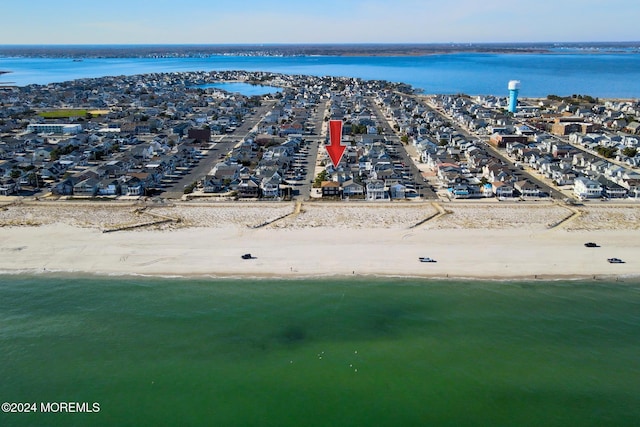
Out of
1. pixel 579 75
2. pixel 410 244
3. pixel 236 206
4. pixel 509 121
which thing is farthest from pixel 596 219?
pixel 579 75

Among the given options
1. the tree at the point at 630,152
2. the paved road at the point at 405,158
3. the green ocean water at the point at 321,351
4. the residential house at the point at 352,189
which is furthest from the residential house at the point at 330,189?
the tree at the point at 630,152

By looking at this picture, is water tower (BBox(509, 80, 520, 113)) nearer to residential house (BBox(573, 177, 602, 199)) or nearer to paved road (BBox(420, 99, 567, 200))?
paved road (BBox(420, 99, 567, 200))

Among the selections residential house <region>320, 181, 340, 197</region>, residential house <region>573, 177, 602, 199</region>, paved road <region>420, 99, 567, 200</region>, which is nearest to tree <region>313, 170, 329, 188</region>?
residential house <region>320, 181, 340, 197</region>

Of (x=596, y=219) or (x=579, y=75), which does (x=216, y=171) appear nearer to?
(x=596, y=219)

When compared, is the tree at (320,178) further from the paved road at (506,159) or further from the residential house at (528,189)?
the paved road at (506,159)

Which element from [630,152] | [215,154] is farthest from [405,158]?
[630,152]

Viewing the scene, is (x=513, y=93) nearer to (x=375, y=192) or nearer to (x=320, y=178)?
(x=320, y=178)
